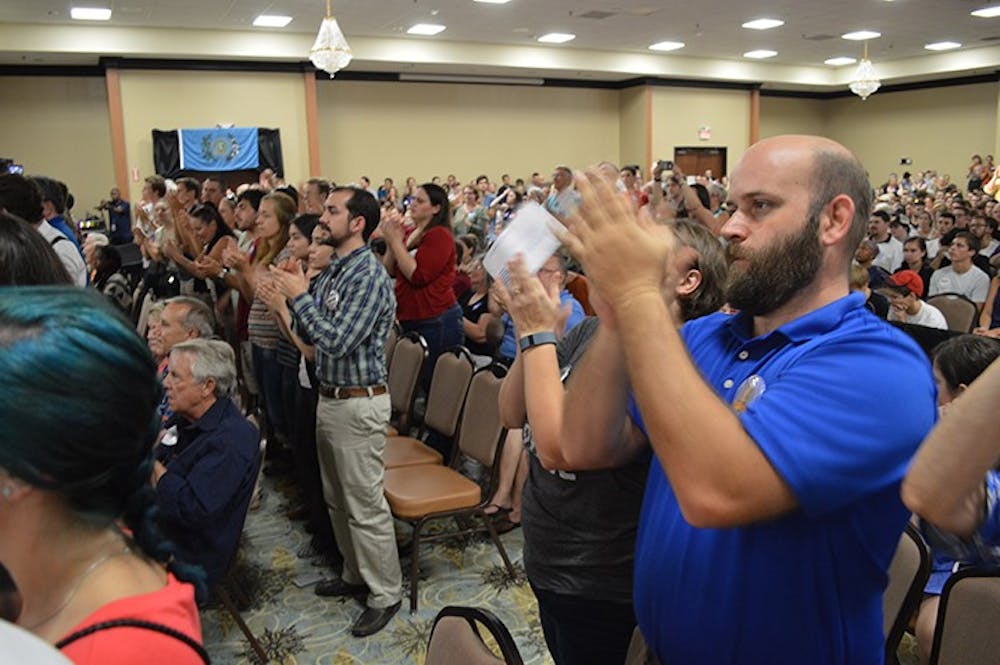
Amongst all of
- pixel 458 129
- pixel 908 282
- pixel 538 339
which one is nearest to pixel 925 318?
pixel 908 282

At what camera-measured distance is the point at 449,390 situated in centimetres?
396

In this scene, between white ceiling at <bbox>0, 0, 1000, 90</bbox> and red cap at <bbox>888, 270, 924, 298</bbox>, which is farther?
white ceiling at <bbox>0, 0, 1000, 90</bbox>

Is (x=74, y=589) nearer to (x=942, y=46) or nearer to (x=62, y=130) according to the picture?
(x=62, y=130)

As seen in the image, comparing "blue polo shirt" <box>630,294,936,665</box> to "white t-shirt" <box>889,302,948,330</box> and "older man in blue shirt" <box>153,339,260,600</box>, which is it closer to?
"older man in blue shirt" <box>153,339,260,600</box>

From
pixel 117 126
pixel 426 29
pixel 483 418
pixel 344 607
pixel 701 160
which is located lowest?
pixel 344 607

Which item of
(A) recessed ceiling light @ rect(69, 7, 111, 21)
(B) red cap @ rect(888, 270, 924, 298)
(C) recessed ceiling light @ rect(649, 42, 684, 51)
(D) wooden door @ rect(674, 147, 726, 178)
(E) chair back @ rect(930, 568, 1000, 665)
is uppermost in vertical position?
(C) recessed ceiling light @ rect(649, 42, 684, 51)

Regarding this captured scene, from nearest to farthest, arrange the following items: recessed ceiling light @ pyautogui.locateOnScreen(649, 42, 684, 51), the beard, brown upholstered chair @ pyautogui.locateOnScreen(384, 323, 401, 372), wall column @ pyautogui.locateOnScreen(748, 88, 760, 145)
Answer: the beard → brown upholstered chair @ pyautogui.locateOnScreen(384, 323, 401, 372) → recessed ceiling light @ pyautogui.locateOnScreen(649, 42, 684, 51) → wall column @ pyautogui.locateOnScreen(748, 88, 760, 145)

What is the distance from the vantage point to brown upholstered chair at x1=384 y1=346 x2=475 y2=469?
384 centimetres

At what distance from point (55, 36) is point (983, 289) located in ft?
41.0

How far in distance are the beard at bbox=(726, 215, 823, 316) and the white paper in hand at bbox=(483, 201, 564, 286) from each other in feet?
1.39

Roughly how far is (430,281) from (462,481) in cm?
169

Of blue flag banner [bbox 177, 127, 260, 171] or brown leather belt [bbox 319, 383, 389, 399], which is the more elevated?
blue flag banner [bbox 177, 127, 260, 171]

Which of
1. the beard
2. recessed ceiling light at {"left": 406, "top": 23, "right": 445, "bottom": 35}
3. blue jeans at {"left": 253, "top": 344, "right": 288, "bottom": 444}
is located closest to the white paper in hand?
the beard

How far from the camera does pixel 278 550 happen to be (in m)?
3.93
